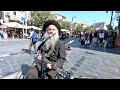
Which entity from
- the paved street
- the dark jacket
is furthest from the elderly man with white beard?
the paved street

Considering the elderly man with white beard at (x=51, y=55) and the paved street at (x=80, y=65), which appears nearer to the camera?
the elderly man with white beard at (x=51, y=55)

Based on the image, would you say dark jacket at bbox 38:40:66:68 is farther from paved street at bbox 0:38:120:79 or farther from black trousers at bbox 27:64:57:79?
paved street at bbox 0:38:120:79

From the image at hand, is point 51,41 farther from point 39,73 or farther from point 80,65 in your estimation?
point 80,65

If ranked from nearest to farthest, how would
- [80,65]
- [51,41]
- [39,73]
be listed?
1. [51,41]
2. [39,73]
3. [80,65]

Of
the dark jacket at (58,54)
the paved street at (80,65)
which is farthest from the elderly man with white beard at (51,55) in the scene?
the paved street at (80,65)

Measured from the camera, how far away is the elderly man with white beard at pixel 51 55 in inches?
93.7

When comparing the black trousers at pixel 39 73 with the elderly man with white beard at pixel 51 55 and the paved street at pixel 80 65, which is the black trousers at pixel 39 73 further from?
the paved street at pixel 80 65

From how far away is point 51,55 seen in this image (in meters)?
2.55

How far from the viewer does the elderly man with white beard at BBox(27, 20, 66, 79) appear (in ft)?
7.80

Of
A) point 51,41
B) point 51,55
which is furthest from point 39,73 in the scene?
point 51,41
